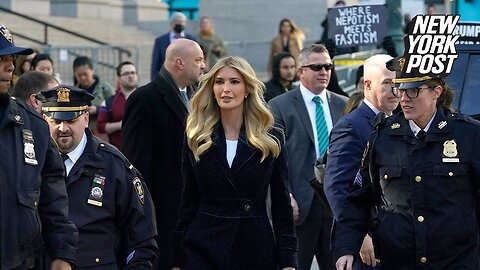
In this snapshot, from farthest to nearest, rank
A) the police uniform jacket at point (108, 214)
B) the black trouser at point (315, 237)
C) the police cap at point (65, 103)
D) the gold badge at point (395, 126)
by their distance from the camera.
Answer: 1. the black trouser at point (315, 237)
2. the police cap at point (65, 103)
3. the police uniform jacket at point (108, 214)
4. the gold badge at point (395, 126)

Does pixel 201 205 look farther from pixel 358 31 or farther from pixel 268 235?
pixel 358 31

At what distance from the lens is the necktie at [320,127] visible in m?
10.8

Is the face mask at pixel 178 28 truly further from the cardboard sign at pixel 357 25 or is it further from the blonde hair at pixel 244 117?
the blonde hair at pixel 244 117

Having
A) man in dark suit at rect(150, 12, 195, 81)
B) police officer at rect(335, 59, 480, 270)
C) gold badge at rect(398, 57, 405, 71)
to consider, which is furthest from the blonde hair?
man in dark suit at rect(150, 12, 195, 81)

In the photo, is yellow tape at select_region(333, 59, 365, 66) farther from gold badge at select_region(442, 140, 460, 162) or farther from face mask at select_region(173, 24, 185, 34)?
gold badge at select_region(442, 140, 460, 162)

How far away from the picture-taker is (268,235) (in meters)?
8.07

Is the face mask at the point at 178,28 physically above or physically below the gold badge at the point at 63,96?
below

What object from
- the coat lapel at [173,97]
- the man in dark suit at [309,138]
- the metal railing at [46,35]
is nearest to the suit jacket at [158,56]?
the metal railing at [46,35]

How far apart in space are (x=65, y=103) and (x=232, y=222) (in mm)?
1251

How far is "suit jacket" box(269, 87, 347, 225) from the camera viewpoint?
10.6 metres

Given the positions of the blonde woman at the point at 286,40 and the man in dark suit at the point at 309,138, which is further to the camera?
the blonde woman at the point at 286,40

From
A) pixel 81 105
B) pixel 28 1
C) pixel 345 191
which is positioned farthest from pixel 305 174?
pixel 28 1

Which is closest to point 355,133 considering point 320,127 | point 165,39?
point 320,127

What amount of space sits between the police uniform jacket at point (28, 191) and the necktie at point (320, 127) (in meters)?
4.17
